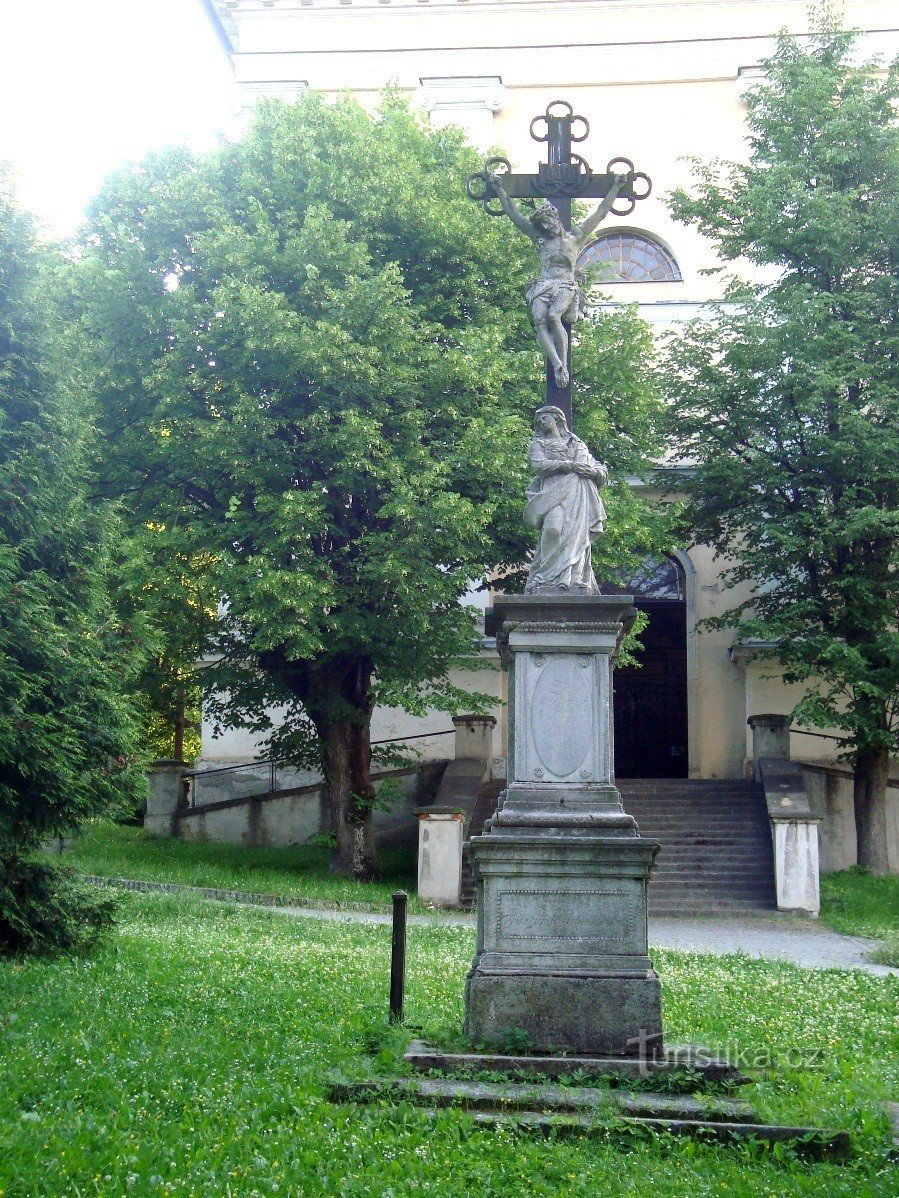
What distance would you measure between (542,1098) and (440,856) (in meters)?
11.7

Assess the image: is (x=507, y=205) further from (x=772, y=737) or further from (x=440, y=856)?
(x=772, y=737)

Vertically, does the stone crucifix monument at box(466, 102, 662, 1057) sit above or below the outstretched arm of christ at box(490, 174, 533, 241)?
below

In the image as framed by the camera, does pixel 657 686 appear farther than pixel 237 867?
Yes

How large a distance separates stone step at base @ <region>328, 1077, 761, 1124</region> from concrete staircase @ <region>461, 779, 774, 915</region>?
9906mm

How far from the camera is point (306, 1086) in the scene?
670cm

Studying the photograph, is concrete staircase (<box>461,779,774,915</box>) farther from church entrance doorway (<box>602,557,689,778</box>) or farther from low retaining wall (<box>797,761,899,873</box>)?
church entrance doorway (<box>602,557,689,778</box>)

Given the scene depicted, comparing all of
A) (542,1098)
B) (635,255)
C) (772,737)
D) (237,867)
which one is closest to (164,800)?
(237,867)

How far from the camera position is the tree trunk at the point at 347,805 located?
18828mm

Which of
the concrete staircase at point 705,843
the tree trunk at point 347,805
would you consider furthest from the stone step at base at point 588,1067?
the tree trunk at point 347,805

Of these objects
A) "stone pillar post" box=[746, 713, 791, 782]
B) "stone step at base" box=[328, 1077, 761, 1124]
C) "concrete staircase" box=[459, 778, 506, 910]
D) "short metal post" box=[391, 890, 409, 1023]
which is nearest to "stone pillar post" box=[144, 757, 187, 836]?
"concrete staircase" box=[459, 778, 506, 910]

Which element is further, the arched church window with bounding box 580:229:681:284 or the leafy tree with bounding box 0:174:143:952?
the arched church window with bounding box 580:229:681:284

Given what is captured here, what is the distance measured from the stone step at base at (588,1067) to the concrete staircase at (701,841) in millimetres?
9604

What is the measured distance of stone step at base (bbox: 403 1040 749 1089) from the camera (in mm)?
6859

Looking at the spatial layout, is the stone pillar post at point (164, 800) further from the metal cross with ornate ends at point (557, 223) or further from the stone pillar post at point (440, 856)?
the metal cross with ornate ends at point (557, 223)
